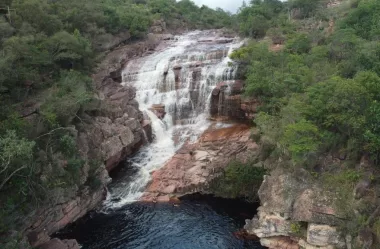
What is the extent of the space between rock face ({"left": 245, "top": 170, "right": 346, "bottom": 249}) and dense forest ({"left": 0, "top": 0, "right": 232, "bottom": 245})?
12.1 m

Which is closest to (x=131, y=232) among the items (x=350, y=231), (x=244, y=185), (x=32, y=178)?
(x=32, y=178)

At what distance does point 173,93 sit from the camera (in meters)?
36.4

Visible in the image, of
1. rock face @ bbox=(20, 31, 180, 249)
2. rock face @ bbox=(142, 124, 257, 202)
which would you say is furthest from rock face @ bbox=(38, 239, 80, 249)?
rock face @ bbox=(142, 124, 257, 202)

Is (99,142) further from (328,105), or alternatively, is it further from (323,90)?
(328,105)

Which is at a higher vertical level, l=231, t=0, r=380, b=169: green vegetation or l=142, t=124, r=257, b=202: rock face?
l=231, t=0, r=380, b=169: green vegetation

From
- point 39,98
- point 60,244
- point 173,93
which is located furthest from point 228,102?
point 60,244

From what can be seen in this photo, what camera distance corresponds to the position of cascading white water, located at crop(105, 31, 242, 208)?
3172 cm

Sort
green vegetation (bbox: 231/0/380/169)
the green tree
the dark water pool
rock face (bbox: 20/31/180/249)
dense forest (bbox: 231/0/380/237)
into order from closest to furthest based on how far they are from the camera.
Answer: the green tree, dense forest (bbox: 231/0/380/237), green vegetation (bbox: 231/0/380/169), rock face (bbox: 20/31/180/249), the dark water pool

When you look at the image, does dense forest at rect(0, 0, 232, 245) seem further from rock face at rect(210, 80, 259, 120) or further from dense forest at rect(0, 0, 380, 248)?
rock face at rect(210, 80, 259, 120)

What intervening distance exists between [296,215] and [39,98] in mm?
19096

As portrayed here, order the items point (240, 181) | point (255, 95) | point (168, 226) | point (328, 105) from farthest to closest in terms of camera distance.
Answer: point (255, 95)
point (240, 181)
point (168, 226)
point (328, 105)

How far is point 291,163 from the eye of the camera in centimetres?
2189

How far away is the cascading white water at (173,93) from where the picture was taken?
104 ft

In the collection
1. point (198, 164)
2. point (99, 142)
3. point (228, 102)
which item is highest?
point (228, 102)
